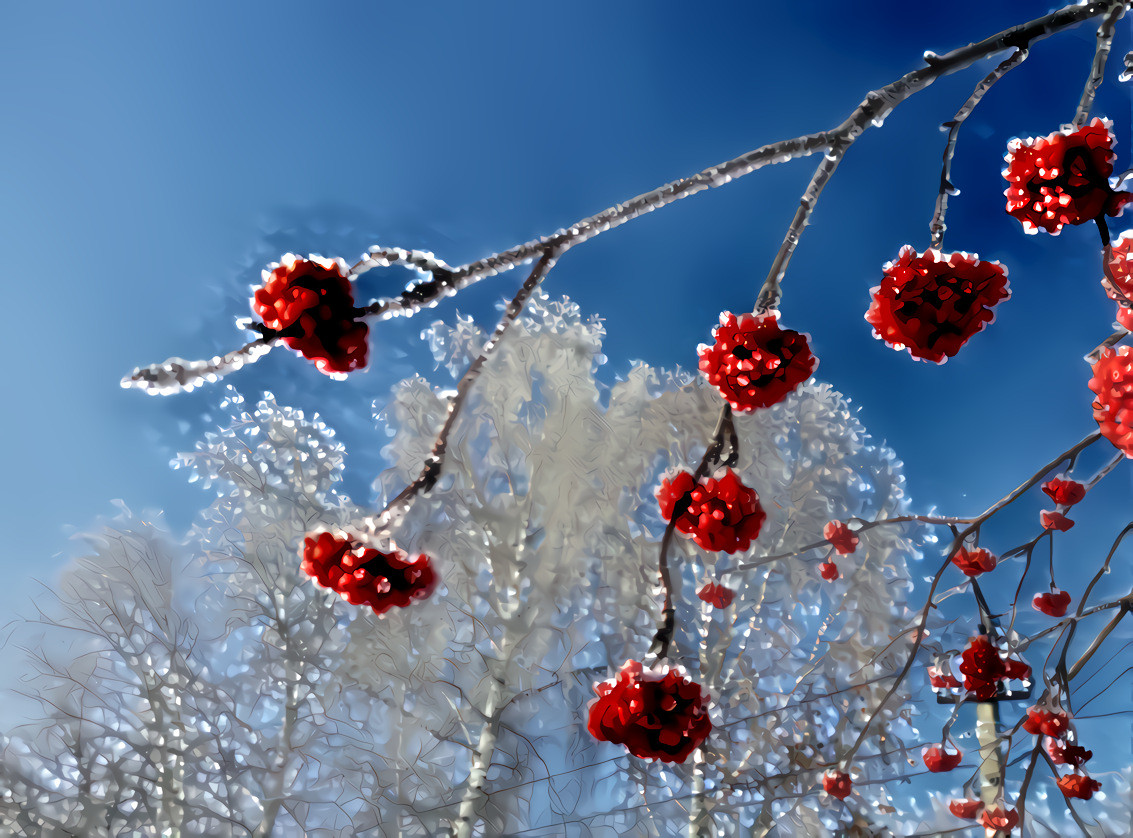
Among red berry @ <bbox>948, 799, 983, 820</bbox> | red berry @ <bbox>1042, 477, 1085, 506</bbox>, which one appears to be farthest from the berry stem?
red berry @ <bbox>948, 799, 983, 820</bbox>

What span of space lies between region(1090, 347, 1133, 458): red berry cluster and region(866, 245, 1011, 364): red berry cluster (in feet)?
0.35

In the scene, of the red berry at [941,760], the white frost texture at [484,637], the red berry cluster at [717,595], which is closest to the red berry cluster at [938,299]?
the red berry cluster at [717,595]

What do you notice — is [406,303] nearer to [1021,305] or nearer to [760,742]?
[1021,305]

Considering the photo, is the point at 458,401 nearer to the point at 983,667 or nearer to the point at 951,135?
the point at 951,135

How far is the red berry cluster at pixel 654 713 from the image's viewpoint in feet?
1.93

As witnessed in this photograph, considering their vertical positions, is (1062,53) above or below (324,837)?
above

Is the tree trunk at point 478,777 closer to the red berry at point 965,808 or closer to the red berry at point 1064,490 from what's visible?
the red berry at point 965,808

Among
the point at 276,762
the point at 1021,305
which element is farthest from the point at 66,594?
the point at 1021,305

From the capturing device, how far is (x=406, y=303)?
0.60m

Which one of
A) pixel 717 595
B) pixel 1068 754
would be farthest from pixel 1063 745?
pixel 717 595

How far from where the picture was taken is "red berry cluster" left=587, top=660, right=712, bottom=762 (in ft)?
1.93

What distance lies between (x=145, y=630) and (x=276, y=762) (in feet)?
3.55

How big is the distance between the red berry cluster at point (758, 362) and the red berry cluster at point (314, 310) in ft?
1.16

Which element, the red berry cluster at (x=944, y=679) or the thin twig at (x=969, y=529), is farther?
the red berry cluster at (x=944, y=679)
